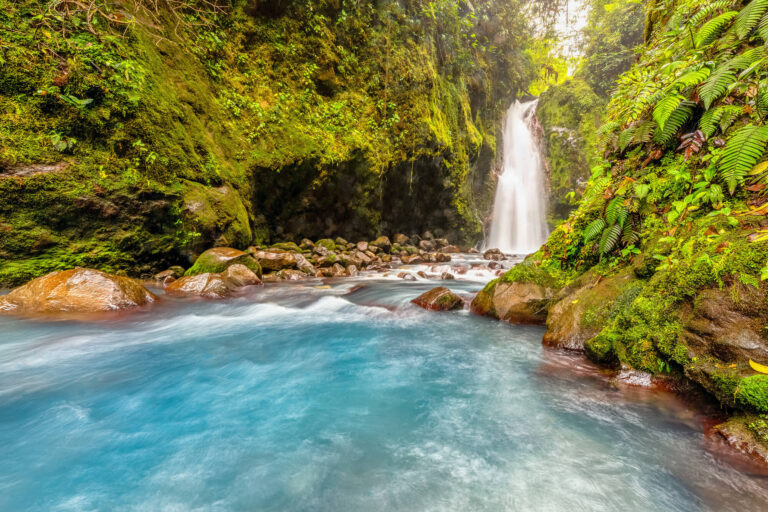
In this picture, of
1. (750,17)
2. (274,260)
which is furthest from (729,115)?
(274,260)

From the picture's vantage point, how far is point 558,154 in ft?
67.9

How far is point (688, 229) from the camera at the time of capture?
2.60m

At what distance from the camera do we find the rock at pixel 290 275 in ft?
25.6

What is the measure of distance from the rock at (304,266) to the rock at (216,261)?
1.61 m

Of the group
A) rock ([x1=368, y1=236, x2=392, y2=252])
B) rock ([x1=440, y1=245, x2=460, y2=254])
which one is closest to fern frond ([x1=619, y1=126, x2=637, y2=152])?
rock ([x1=368, y1=236, x2=392, y2=252])

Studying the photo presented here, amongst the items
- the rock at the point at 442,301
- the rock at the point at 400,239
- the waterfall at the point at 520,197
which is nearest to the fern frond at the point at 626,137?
the rock at the point at 442,301

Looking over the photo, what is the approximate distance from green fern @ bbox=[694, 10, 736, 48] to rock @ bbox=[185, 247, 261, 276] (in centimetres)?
810

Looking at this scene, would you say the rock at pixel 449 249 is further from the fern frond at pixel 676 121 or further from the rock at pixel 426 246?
the fern frond at pixel 676 121

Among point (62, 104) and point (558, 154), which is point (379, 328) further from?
point (558, 154)

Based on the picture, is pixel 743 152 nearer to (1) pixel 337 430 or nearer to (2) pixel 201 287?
(1) pixel 337 430

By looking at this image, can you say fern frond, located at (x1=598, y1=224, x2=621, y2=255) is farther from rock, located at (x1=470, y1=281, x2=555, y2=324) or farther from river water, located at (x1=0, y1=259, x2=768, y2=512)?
river water, located at (x1=0, y1=259, x2=768, y2=512)

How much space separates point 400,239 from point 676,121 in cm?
1142

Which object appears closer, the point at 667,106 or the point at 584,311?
the point at 667,106

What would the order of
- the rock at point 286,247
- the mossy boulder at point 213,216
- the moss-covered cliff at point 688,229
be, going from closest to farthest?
the moss-covered cliff at point 688,229 → the mossy boulder at point 213,216 → the rock at point 286,247
